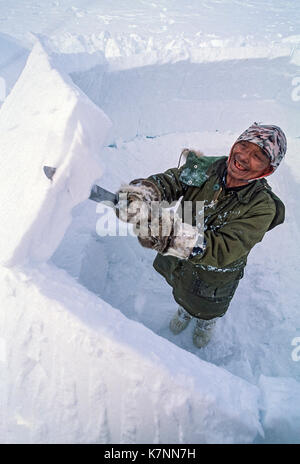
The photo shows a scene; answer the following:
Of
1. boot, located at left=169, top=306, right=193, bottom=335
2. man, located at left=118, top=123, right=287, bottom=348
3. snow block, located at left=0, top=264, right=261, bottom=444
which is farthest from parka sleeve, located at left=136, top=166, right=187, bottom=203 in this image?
boot, located at left=169, top=306, right=193, bottom=335

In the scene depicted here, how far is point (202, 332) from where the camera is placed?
2.03 m

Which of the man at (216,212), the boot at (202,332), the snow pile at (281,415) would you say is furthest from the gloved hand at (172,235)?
the boot at (202,332)

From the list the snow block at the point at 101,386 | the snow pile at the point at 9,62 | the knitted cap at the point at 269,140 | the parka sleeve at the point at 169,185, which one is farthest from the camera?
the snow pile at the point at 9,62

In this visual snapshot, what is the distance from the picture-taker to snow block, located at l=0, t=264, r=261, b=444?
37.5 inches

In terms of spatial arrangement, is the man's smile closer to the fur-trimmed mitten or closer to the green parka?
the green parka

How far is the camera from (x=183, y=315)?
6.79 feet

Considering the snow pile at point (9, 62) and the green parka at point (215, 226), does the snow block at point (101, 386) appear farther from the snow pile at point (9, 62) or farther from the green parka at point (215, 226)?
the snow pile at point (9, 62)

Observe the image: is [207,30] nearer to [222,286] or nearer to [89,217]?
[89,217]

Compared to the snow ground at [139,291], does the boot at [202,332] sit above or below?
below

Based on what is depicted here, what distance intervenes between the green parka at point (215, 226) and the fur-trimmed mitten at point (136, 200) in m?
0.09

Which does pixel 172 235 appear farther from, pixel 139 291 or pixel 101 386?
pixel 139 291

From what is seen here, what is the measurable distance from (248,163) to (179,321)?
4.56 feet

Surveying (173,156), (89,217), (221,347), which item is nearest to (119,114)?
(173,156)

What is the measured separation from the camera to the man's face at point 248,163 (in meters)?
1.24
